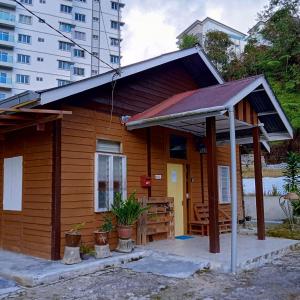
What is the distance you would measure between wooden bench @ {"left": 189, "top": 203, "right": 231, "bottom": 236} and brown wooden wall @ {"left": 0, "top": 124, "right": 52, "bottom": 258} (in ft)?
15.0

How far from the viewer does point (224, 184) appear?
12453 millimetres

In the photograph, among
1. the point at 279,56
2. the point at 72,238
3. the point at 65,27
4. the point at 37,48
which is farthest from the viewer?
the point at 65,27

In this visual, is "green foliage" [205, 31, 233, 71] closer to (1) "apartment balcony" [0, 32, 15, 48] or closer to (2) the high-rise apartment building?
(2) the high-rise apartment building

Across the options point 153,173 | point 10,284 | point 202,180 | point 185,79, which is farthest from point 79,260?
point 185,79

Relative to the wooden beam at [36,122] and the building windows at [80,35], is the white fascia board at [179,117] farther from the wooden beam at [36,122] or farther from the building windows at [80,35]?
the building windows at [80,35]

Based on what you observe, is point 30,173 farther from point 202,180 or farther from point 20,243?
point 202,180

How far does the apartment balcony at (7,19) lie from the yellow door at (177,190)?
44.8 m

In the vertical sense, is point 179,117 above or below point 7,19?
below

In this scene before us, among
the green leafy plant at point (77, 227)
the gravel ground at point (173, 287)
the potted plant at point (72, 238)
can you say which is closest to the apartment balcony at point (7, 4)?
the green leafy plant at point (77, 227)

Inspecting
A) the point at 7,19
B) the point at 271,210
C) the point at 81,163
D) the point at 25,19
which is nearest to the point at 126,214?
the point at 81,163

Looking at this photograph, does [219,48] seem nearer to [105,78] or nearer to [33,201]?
[105,78]

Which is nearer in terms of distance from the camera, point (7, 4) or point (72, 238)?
point (72, 238)

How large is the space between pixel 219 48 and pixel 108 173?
82.3 feet

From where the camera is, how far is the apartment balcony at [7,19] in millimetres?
47750
